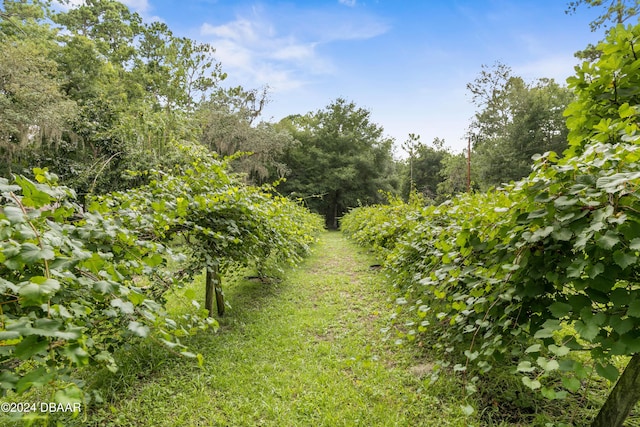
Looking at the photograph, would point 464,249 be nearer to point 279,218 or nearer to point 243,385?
point 243,385

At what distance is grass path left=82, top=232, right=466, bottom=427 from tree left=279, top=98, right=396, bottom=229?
55.2ft

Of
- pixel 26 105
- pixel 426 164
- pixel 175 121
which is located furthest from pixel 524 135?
pixel 26 105

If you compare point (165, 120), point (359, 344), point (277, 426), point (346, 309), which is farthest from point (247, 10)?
point (277, 426)

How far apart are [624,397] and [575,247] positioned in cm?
90

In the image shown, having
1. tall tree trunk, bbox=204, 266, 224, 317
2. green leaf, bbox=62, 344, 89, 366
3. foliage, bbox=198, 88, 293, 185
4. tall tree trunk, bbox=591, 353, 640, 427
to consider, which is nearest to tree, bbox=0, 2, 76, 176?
foliage, bbox=198, 88, 293, 185

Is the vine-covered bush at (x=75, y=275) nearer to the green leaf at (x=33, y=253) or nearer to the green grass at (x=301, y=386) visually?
the green leaf at (x=33, y=253)

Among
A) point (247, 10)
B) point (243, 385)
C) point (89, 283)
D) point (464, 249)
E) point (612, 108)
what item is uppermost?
point (247, 10)

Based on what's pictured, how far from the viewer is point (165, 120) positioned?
8445 millimetres

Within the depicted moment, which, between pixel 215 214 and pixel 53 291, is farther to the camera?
pixel 215 214

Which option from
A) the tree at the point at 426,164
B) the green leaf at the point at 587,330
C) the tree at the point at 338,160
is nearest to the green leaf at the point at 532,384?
the green leaf at the point at 587,330

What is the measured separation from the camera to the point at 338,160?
68.4ft

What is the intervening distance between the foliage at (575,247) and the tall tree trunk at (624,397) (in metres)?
0.26

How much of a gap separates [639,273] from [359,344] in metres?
2.29

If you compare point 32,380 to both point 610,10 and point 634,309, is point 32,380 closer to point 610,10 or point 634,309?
point 634,309
